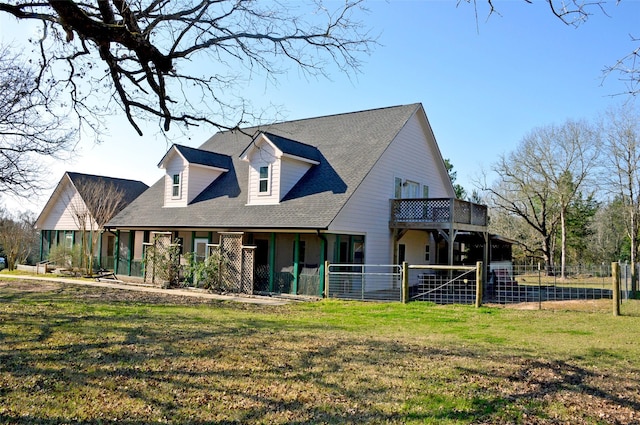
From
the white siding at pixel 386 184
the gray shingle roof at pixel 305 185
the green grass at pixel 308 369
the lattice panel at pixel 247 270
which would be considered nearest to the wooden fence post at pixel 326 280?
the white siding at pixel 386 184

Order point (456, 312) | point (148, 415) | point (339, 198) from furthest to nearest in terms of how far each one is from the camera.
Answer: point (339, 198) → point (456, 312) → point (148, 415)

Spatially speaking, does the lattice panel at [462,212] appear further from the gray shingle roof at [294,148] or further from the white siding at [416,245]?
the gray shingle roof at [294,148]

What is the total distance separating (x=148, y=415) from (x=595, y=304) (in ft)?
46.0

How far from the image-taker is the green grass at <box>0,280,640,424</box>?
5.31 meters

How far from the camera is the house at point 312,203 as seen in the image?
18438 millimetres

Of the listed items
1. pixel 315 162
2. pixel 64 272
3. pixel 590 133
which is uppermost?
pixel 590 133

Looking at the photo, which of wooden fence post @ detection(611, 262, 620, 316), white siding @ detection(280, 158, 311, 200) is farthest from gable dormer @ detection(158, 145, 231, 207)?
wooden fence post @ detection(611, 262, 620, 316)

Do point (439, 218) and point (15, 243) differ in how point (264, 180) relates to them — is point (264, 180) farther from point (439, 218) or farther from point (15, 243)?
point (15, 243)

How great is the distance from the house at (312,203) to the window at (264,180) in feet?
0.15

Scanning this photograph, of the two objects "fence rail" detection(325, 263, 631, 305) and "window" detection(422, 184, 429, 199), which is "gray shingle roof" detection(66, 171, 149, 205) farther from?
"window" detection(422, 184, 429, 199)

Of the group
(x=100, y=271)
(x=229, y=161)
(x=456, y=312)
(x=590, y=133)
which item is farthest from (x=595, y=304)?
(x=590, y=133)

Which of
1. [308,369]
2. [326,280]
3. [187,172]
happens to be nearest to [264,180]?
[187,172]

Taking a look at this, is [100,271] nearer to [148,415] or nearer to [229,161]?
[229,161]

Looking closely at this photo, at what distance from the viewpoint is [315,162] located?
68.3 ft
